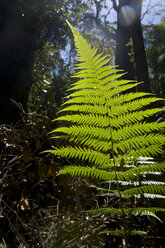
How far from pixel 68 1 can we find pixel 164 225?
8041mm

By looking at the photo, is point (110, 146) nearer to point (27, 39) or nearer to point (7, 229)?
point (7, 229)

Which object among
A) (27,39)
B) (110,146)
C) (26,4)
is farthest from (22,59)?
(110,146)

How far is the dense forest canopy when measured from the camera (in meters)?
1.59

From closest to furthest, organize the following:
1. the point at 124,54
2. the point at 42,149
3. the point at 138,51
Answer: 1. the point at 42,149
2. the point at 138,51
3. the point at 124,54

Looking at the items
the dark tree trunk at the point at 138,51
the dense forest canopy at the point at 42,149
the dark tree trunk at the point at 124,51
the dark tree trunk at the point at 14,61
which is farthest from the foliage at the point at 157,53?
the dark tree trunk at the point at 14,61

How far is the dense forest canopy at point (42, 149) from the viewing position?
1.59 m

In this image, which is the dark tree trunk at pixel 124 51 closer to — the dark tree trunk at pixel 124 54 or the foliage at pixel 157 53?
the dark tree trunk at pixel 124 54

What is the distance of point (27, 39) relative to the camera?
4715 millimetres

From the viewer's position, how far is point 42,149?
304 cm

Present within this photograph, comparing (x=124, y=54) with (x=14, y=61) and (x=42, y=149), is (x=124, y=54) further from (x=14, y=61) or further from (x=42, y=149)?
(x=42, y=149)

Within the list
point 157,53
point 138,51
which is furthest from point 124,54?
point 157,53

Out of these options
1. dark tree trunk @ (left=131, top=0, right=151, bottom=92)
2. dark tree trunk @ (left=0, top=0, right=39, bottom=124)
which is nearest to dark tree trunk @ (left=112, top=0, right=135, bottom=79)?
dark tree trunk @ (left=131, top=0, right=151, bottom=92)

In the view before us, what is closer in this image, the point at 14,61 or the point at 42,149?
the point at 42,149

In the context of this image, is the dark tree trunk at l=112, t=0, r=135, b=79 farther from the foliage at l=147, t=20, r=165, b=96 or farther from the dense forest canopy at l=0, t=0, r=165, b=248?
the foliage at l=147, t=20, r=165, b=96
